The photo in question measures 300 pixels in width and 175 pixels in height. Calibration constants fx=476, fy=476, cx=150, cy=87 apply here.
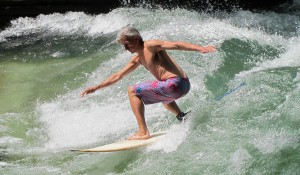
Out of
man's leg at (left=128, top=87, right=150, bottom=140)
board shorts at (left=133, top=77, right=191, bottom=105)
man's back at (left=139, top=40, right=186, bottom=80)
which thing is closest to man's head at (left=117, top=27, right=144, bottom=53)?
man's back at (left=139, top=40, right=186, bottom=80)

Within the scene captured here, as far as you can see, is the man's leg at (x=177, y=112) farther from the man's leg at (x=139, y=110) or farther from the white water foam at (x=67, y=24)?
the white water foam at (x=67, y=24)

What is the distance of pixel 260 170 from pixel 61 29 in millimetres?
8307

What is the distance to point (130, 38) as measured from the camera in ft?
15.8

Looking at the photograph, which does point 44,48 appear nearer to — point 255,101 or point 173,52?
point 173,52

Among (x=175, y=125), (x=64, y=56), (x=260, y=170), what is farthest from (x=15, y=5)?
(x=260, y=170)

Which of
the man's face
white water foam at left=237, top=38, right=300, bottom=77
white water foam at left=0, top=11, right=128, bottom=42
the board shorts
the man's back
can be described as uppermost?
the man's face

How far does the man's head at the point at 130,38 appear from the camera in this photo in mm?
4797

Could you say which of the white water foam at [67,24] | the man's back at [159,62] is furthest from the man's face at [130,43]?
the white water foam at [67,24]

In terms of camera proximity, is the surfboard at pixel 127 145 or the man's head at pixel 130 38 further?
the surfboard at pixel 127 145

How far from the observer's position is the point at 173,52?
791cm

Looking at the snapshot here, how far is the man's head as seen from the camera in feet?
15.7

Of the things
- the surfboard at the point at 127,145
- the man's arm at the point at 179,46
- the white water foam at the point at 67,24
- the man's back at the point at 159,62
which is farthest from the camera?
the white water foam at the point at 67,24

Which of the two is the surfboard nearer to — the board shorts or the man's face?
the board shorts

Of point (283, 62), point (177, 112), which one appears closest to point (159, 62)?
point (177, 112)
